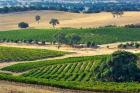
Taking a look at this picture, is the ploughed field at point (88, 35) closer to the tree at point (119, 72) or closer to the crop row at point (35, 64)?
the crop row at point (35, 64)

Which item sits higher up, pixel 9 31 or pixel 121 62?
pixel 121 62

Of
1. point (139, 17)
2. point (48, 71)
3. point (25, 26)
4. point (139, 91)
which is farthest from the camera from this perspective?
point (139, 17)

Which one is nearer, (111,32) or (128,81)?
(128,81)

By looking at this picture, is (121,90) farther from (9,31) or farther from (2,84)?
(9,31)

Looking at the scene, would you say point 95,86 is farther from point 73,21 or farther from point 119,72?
point 73,21

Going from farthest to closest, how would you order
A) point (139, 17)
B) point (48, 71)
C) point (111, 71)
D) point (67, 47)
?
point (139, 17) → point (67, 47) → point (48, 71) → point (111, 71)

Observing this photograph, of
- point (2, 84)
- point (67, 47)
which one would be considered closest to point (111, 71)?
point (2, 84)
